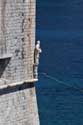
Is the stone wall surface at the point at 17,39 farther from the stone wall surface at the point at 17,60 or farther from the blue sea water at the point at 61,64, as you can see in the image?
the blue sea water at the point at 61,64

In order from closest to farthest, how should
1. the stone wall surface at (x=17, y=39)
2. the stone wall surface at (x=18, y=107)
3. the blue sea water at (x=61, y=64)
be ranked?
the stone wall surface at (x=17, y=39)
the stone wall surface at (x=18, y=107)
the blue sea water at (x=61, y=64)

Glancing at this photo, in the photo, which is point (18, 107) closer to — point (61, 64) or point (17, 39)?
point (17, 39)

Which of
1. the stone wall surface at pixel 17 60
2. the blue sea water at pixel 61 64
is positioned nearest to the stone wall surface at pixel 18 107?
the stone wall surface at pixel 17 60

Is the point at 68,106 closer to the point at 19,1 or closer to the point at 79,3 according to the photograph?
the point at 19,1

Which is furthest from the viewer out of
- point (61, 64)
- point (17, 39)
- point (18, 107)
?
point (61, 64)

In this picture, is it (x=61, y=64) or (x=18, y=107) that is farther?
(x=61, y=64)

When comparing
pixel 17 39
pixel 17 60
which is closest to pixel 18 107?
pixel 17 60

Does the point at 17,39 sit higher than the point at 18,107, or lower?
higher

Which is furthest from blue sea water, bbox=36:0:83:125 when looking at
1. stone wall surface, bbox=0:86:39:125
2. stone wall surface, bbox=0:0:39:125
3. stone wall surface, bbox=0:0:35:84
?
stone wall surface, bbox=0:0:35:84

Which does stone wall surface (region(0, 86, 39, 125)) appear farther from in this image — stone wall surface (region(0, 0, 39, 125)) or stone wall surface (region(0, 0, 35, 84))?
stone wall surface (region(0, 0, 35, 84))
